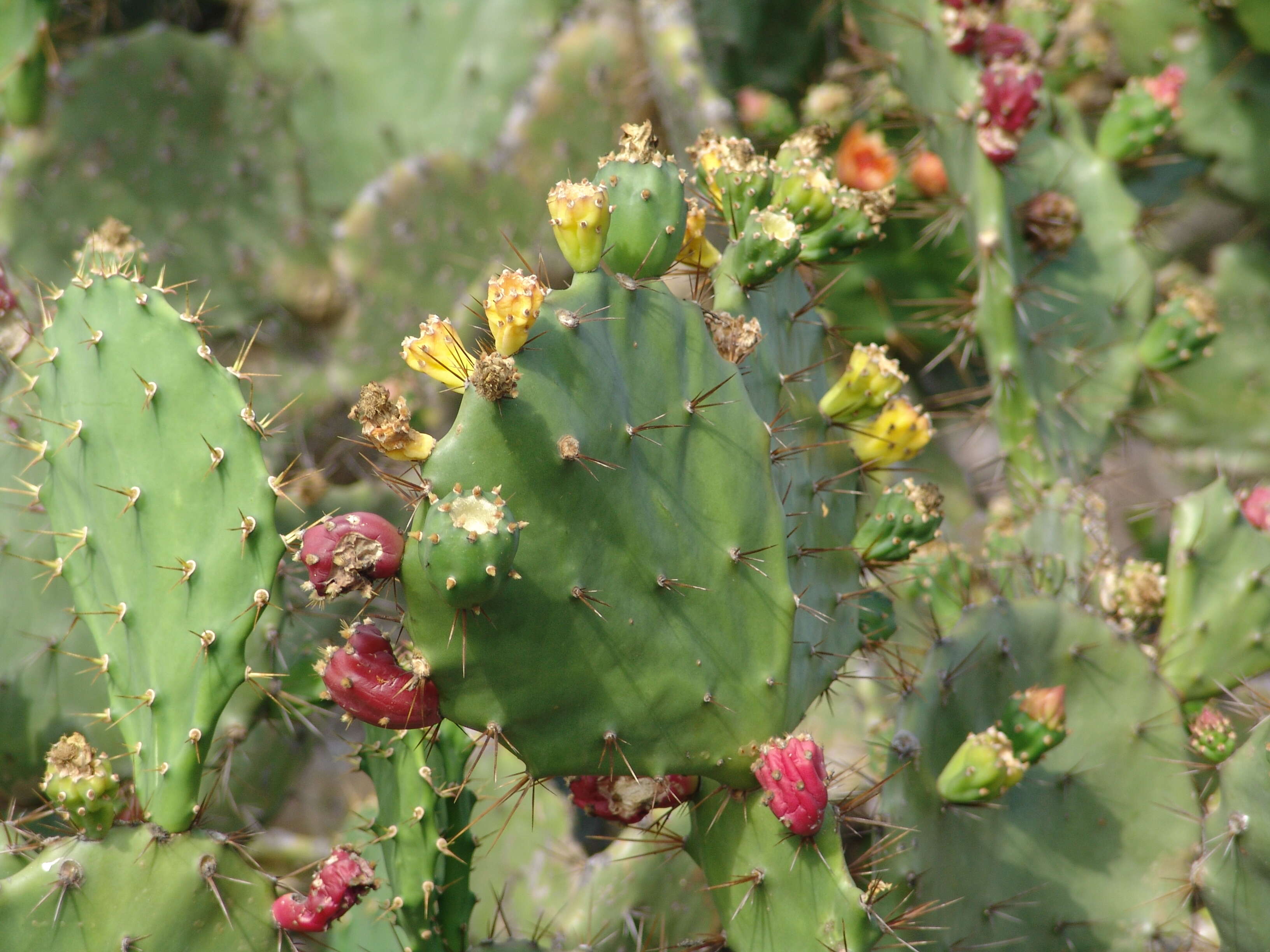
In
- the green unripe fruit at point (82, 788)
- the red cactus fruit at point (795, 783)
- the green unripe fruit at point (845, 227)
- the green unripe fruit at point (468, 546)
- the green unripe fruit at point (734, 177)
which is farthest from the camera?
the green unripe fruit at point (845, 227)

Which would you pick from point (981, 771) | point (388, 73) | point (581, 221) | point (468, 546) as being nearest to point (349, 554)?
point (468, 546)

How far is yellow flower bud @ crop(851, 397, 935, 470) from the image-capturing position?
155 cm

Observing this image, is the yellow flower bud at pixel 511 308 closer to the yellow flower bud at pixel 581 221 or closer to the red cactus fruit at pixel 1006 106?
the yellow flower bud at pixel 581 221

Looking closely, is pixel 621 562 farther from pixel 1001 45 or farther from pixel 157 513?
pixel 1001 45

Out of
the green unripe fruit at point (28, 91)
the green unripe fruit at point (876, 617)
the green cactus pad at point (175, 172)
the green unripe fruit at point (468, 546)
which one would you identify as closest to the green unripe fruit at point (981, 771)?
the green unripe fruit at point (876, 617)

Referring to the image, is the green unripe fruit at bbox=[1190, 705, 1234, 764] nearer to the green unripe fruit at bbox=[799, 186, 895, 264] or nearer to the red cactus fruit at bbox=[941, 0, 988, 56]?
the green unripe fruit at bbox=[799, 186, 895, 264]

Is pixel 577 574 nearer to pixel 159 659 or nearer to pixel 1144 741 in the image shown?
pixel 159 659

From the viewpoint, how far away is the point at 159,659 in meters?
1.35

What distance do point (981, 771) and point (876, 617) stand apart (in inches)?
10.7

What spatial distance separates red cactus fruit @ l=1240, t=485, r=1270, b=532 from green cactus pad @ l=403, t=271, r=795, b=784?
1.26 metres

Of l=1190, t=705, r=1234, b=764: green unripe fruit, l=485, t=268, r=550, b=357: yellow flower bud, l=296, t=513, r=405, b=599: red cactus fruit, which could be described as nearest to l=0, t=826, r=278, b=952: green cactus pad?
l=296, t=513, r=405, b=599: red cactus fruit

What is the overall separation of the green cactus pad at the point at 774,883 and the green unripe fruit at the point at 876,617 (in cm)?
34

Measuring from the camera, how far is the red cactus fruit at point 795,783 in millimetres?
1225

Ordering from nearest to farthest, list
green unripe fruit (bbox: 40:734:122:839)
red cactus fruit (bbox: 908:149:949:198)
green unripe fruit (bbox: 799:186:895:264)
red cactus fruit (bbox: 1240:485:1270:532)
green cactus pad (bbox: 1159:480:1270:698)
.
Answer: green unripe fruit (bbox: 40:734:122:839) → green unripe fruit (bbox: 799:186:895:264) → green cactus pad (bbox: 1159:480:1270:698) → red cactus fruit (bbox: 1240:485:1270:532) → red cactus fruit (bbox: 908:149:949:198)
